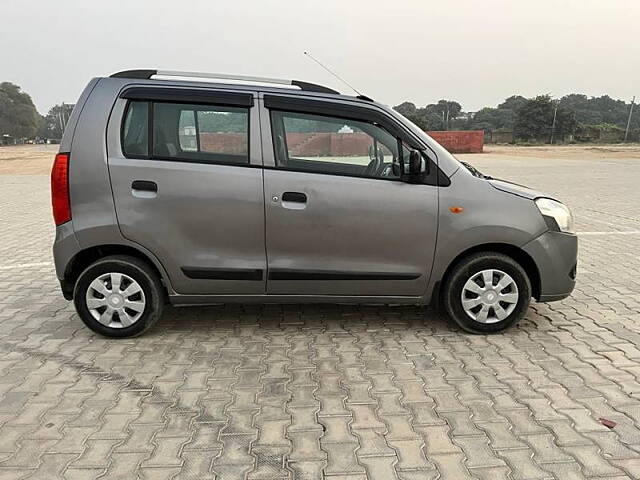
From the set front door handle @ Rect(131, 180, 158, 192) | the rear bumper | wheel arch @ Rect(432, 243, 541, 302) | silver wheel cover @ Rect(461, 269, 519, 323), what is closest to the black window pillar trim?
front door handle @ Rect(131, 180, 158, 192)

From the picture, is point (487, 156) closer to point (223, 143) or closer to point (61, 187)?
point (223, 143)

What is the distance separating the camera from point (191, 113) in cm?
383

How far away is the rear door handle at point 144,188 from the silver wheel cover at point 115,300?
0.64m

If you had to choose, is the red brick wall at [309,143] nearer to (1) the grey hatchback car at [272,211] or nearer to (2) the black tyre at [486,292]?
(1) the grey hatchback car at [272,211]

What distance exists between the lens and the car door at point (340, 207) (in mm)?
3805

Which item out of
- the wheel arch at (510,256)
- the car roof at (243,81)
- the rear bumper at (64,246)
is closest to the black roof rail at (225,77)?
the car roof at (243,81)

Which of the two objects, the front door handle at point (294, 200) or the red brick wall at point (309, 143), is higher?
the red brick wall at point (309, 143)

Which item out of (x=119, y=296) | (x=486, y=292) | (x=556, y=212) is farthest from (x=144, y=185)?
(x=556, y=212)

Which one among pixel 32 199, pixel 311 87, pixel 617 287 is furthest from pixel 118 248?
pixel 32 199

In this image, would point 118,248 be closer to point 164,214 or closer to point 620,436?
point 164,214

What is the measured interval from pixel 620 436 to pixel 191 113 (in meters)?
3.41

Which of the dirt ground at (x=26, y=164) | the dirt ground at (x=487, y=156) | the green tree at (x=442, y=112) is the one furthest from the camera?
the green tree at (x=442, y=112)

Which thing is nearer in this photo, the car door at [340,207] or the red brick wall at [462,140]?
the car door at [340,207]

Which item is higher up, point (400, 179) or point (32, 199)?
point (400, 179)
